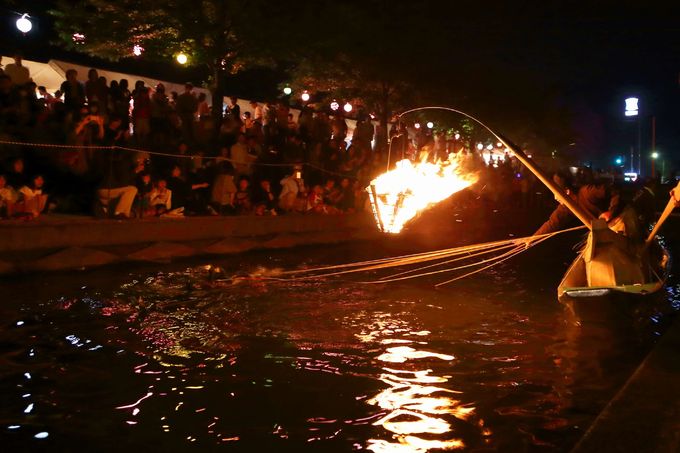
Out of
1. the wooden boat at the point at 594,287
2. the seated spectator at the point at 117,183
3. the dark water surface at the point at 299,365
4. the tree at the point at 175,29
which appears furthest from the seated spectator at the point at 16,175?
the wooden boat at the point at 594,287

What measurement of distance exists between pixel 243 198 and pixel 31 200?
598cm

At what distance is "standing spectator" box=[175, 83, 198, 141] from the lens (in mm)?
18516

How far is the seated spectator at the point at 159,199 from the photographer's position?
1656 centimetres

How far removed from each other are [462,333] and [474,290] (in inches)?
144

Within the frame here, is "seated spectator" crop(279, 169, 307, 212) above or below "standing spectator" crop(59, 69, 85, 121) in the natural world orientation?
below

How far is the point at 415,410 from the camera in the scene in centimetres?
654

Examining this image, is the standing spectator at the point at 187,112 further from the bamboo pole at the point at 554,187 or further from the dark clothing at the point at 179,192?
the bamboo pole at the point at 554,187

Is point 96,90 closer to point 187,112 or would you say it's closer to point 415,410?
point 187,112

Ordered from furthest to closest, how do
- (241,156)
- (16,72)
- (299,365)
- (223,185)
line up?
(241,156)
(223,185)
(16,72)
(299,365)

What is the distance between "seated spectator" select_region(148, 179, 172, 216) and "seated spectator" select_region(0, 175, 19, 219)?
3.18 m

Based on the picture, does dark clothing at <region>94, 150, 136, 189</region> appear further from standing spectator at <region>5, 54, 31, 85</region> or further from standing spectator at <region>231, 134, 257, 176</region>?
standing spectator at <region>231, 134, 257, 176</region>

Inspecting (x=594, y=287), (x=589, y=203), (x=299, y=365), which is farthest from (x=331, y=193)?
(x=299, y=365)

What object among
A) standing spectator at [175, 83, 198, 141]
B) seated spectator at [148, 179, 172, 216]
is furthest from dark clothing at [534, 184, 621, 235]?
standing spectator at [175, 83, 198, 141]

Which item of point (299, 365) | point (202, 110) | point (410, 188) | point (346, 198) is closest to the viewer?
point (299, 365)
